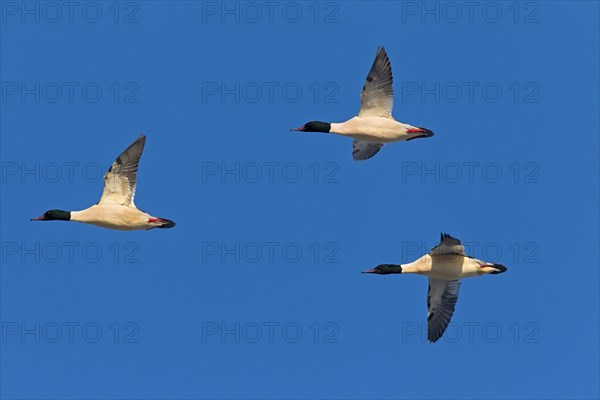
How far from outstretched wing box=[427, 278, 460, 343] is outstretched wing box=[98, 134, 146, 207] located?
330 inches

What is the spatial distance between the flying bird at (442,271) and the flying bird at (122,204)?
617cm

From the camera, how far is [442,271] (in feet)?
110

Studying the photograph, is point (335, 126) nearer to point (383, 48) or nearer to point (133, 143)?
point (383, 48)

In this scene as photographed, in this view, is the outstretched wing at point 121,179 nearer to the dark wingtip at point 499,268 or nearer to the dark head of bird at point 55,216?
the dark head of bird at point 55,216

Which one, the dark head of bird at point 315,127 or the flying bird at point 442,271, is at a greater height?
the dark head of bird at point 315,127

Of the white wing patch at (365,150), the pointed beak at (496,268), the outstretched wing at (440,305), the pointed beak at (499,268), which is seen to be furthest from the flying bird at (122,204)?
the pointed beak at (499,268)

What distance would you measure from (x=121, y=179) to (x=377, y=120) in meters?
7.12

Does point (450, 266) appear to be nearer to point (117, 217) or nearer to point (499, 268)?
point (499, 268)

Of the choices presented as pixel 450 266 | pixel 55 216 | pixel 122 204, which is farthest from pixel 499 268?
pixel 55 216

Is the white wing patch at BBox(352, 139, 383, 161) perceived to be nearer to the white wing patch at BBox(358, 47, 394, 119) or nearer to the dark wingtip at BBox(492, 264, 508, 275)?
the white wing patch at BBox(358, 47, 394, 119)

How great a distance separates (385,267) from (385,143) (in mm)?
Answer: 3848

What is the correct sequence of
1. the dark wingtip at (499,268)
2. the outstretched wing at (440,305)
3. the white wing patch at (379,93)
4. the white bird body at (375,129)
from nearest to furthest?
1. the dark wingtip at (499,268)
2. the outstretched wing at (440,305)
3. the white bird body at (375,129)
4. the white wing patch at (379,93)

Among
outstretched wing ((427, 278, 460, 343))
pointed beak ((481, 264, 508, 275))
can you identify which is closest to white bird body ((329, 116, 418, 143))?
outstretched wing ((427, 278, 460, 343))

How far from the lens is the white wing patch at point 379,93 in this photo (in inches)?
1403
